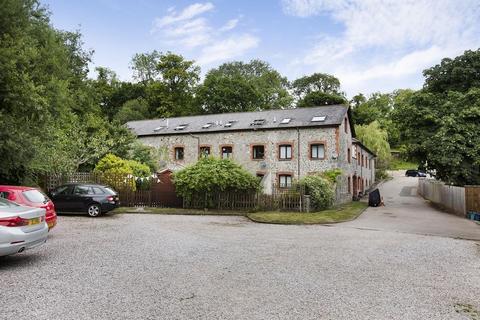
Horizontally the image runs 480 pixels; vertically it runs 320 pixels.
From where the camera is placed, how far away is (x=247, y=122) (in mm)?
31812

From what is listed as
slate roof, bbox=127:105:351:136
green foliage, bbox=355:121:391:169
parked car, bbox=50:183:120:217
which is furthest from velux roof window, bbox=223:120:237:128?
green foliage, bbox=355:121:391:169

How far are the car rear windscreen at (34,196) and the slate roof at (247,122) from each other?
69.1 ft

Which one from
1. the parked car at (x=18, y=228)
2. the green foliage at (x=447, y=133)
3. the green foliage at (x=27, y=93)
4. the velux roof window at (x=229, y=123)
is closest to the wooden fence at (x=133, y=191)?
the green foliage at (x=27, y=93)

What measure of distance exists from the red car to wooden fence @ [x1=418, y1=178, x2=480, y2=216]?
66.7 feet

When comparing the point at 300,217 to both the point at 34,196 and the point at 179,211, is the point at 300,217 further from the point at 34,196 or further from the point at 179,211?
the point at 34,196

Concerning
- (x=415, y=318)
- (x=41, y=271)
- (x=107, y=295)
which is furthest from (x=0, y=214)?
(x=415, y=318)

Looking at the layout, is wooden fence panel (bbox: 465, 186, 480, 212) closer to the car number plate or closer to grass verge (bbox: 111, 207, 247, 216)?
grass verge (bbox: 111, 207, 247, 216)

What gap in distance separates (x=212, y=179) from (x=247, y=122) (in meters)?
13.2

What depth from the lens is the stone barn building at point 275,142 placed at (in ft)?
91.1

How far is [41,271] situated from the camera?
7.04 m

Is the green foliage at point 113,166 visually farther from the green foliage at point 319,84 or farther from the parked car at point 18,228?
the green foliage at point 319,84

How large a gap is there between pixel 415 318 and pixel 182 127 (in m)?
31.2

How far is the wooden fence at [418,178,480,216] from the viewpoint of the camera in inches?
742

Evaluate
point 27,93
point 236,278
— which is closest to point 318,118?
point 27,93
